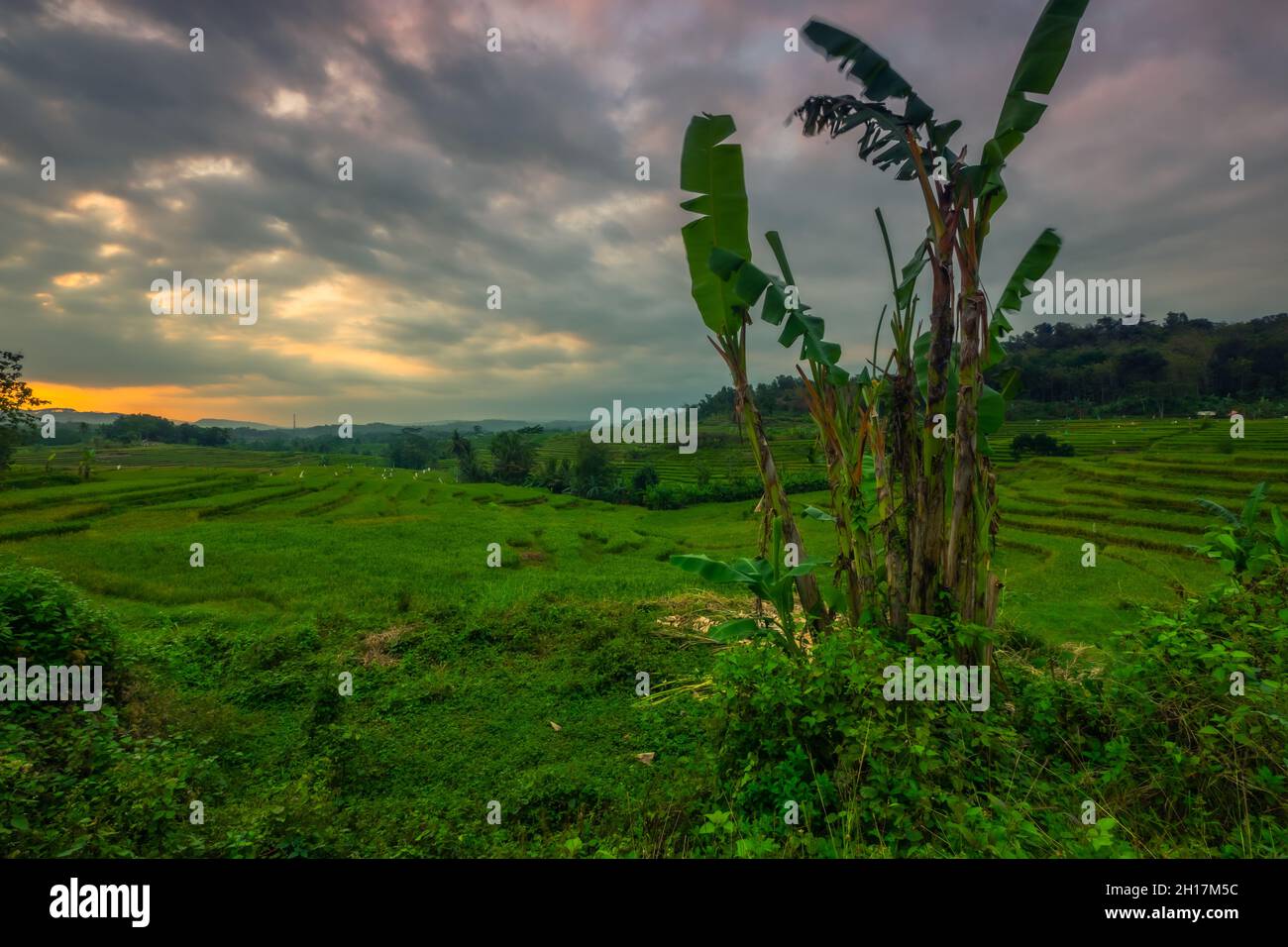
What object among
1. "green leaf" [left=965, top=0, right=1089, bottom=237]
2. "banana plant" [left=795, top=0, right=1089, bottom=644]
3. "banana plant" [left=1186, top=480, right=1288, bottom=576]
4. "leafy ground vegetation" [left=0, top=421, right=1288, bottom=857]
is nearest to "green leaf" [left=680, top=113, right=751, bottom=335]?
"banana plant" [left=795, top=0, right=1089, bottom=644]

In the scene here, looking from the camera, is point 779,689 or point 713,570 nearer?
point 779,689

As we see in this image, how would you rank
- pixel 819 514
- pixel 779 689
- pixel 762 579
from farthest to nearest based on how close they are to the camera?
pixel 819 514 < pixel 762 579 < pixel 779 689

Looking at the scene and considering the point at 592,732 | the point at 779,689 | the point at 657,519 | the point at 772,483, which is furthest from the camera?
the point at 657,519

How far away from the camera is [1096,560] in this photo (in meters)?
16.1

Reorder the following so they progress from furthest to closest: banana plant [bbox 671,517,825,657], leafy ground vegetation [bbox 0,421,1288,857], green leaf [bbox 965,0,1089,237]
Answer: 1. banana plant [bbox 671,517,825,657]
2. green leaf [bbox 965,0,1089,237]
3. leafy ground vegetation [bbox 0,421,1288,857]

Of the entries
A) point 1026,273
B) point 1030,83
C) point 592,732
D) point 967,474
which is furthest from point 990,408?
point 592,732

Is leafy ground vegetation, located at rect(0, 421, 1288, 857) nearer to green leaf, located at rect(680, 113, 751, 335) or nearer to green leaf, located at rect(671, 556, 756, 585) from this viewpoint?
green leaf, located at rect(671, 556, 756, 585)

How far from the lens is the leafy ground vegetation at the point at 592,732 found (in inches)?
96.5

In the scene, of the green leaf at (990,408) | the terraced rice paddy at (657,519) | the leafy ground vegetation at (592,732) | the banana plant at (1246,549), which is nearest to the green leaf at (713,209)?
the green leaf at (990,408)

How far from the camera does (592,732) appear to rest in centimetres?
472

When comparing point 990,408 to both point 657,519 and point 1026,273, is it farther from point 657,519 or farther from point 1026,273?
point 657,519

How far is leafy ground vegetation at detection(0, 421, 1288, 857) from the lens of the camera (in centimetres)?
245

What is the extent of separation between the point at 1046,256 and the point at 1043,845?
4.36 meters
